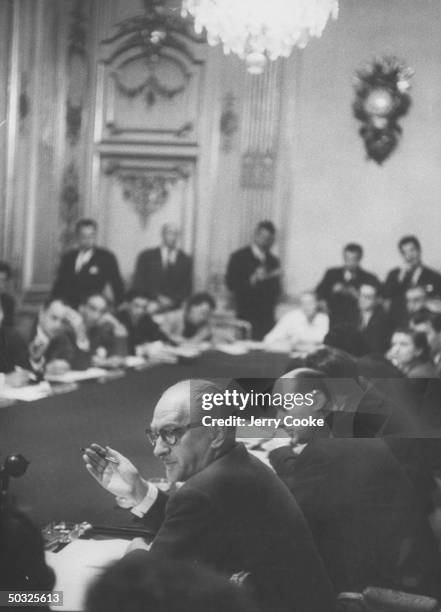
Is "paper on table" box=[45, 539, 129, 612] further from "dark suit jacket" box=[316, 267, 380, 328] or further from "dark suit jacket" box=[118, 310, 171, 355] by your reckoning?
"dark suit jacket" box=[118, 310, 171, 355]

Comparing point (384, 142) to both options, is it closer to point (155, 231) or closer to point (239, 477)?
point (155, 231)

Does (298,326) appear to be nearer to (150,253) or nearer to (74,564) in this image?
(150,253)

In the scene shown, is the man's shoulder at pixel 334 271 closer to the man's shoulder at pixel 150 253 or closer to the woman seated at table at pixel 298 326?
the woman seated at table at pixel 298 326

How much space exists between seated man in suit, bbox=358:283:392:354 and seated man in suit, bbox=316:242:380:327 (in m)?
0.02

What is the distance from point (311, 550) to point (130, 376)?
1.40m

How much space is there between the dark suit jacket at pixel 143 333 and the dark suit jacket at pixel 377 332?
1.29 metres

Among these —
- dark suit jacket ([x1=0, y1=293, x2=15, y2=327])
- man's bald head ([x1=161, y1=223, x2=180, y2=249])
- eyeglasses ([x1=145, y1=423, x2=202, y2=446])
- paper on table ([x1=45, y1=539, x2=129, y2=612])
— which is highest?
man's bald head ([x1=161, y1=223, x2=180, y2=249])

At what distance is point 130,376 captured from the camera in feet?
8.72

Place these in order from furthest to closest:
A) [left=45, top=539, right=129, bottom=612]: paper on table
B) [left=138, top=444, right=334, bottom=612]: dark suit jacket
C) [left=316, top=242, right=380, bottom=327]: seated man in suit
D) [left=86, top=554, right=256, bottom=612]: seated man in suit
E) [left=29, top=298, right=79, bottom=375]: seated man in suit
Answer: [left=29, top=298, right=79, bottom=375]: seated man in suit
[left=316, top=242, right=380, bottom=327]: seated man in suit
[left=45, top=539, right=129, bottom=612]: paper on table
[left=138, top=444, right=334, bottom=612]: dark suit jacket
[left=86, top=554, right=256, bottom=612]: seated man in suit

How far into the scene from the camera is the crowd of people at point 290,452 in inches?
51.3

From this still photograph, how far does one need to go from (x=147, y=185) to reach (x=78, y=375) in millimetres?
1113

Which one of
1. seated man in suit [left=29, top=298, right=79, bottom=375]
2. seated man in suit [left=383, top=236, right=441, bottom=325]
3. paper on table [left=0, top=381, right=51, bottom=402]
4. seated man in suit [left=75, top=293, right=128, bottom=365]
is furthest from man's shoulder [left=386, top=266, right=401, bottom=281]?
seated man in suit [left=75, top=293, right=128, bottom=365]

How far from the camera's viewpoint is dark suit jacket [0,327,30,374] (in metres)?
1.80

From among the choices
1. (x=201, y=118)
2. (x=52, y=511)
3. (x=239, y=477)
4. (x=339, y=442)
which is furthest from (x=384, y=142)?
(x=52, y=511)
